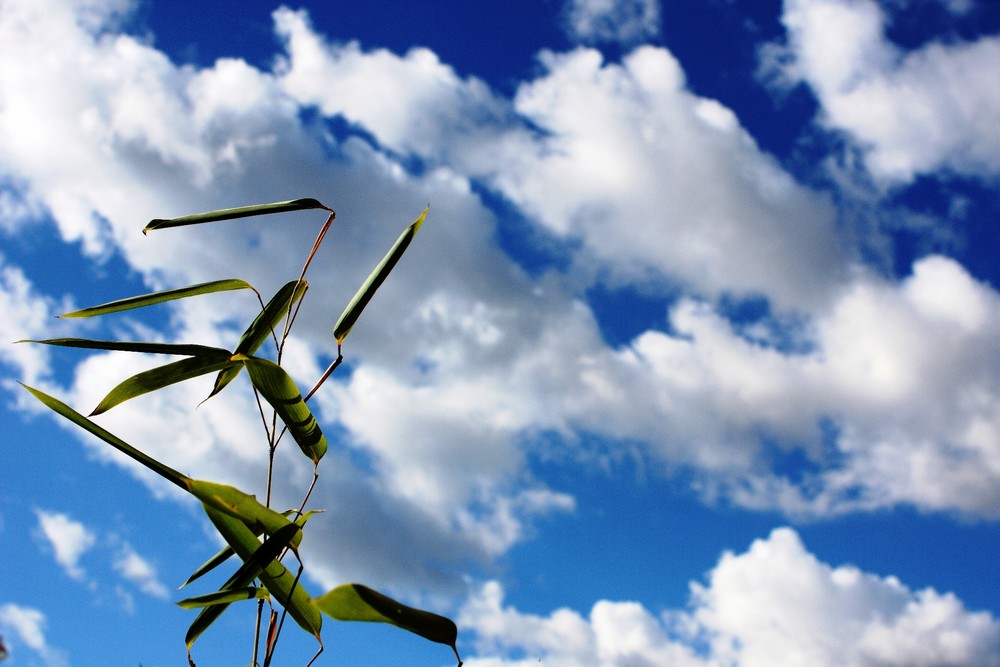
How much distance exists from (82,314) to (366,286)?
0.73 meters

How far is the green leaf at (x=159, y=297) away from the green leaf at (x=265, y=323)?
0.11 m

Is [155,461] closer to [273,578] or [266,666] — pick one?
[273,578]

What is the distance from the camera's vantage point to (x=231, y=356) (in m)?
1.80

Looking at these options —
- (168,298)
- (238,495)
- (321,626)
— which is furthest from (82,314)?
(321,626)

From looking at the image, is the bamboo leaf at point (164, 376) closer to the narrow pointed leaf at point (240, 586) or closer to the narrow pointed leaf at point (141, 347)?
the narrow pointed leaf at point (141, 347)

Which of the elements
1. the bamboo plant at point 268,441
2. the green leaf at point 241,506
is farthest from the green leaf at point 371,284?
the green leaf at point 241,506

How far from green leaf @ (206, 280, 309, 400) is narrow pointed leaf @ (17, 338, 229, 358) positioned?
7.1 inches

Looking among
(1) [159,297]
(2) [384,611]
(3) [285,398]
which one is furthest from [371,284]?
(2) [384,611]

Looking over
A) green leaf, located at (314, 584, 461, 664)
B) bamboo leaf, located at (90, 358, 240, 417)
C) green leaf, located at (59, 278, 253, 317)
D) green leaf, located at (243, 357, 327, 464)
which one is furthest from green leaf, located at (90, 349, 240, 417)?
green leaf, located at (314, 584, 461, 664)

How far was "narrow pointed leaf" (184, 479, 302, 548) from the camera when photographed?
4.91ft

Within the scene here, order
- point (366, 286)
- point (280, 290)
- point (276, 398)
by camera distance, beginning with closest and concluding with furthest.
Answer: point (276, 398) → point (366, 286) → point (280, 290)

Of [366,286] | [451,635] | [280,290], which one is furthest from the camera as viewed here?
[280,290]

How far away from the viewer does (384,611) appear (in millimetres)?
1501

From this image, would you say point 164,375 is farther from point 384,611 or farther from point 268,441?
point 384,611
